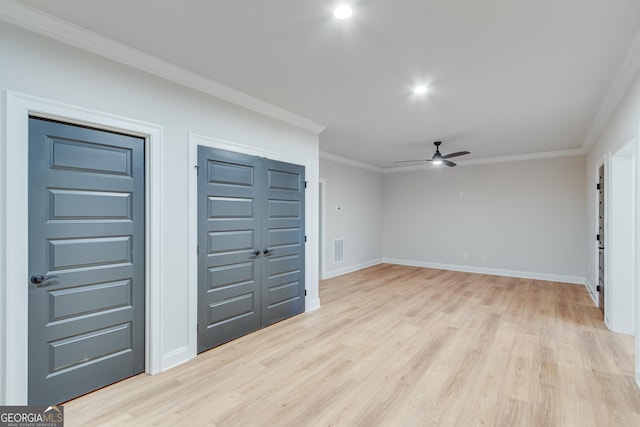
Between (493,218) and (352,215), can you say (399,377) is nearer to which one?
(352,215)

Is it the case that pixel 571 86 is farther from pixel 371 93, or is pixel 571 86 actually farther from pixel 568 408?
pixel 568 408

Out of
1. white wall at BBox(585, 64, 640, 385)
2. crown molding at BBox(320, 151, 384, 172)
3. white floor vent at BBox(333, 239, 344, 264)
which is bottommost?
white floor vent at BBox(333, 239, 344, 264)

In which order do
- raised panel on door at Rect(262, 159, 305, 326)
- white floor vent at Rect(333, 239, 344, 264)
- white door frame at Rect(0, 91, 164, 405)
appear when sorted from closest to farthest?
1. white door frame at Rect(0, 91, 164, 405)
2. raised panel on door at Rect(262, 159, 305, 326)
3. white floor vent at Rect(333, 239, 344, 264)

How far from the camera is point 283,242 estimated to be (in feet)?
12.7

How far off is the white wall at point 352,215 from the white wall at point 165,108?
9.68ft

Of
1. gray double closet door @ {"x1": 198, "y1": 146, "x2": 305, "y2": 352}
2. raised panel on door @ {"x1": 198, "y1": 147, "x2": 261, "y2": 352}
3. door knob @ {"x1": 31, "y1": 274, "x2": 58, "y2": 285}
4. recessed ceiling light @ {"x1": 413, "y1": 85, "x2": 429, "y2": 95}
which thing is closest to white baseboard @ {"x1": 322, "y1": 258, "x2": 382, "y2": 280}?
gray double closet door @ {"x1": 198, "y1": 146, "x2": 305, "y2": 352}

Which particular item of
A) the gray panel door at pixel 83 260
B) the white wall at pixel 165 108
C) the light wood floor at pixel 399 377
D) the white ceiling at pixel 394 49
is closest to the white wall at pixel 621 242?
the light wood floor at pixel 399 377

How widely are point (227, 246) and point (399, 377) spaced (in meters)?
2.10

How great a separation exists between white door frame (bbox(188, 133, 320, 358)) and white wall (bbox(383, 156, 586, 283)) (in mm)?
4443

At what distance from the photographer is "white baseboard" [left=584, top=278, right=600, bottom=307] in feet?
14.9

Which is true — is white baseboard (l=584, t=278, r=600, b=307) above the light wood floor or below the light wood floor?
above

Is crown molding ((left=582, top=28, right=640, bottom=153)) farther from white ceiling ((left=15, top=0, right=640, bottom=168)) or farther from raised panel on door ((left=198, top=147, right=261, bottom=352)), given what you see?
raised panel on door ((left=198, top=147, right=261, bottom=352))

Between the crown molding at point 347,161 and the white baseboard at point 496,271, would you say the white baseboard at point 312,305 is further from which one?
the white baseboard at point 496,271

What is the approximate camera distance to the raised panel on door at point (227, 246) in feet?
9.74
